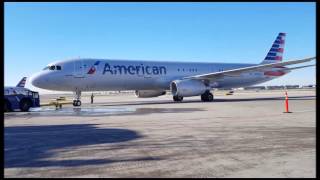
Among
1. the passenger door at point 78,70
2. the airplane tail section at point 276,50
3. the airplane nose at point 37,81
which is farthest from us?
the airplane tail section at point 276,50

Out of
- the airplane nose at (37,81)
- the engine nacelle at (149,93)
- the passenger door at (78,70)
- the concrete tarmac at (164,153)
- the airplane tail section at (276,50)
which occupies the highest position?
the airplane tail section at (276,50)

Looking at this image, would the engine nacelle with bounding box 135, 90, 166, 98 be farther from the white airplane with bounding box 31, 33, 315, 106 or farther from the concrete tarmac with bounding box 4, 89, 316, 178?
the concrete tarmac with bounding box 4, 89, 316, 178

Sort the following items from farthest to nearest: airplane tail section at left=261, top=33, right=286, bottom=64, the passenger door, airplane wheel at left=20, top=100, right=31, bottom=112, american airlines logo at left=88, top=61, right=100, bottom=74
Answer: airplane tail section at left=261, top=33, right=286, bottom=64
american airlines logo at left=88, top=61, right=100, bottom=74
the passenger door
airplane wheel at left=20, top=100, right=31, bottom=112

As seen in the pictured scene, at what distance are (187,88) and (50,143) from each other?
20.1 metres

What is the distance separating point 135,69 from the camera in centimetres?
2877

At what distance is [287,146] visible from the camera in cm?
724

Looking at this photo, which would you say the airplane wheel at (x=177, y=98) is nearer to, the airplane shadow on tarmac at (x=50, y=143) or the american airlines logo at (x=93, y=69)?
the american airlines logo at (x=93, y=69)

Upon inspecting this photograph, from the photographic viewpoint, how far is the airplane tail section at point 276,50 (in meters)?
38.2

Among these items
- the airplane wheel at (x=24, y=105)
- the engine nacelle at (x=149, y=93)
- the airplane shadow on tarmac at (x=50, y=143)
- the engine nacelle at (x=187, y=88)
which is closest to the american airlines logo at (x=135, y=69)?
the engine nacelle at (x=187, y=88)

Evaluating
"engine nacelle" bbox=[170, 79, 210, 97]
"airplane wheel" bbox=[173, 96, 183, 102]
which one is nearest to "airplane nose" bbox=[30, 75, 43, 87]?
"engine nacelle" bbox=[170, 79, 210, 97]

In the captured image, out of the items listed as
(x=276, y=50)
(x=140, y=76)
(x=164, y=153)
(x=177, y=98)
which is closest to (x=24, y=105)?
(x=140, y=76)

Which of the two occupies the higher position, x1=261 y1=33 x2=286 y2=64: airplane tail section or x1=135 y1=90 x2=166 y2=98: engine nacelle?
x1=261 y1=33 x2=286 y2=64: airplane tail section

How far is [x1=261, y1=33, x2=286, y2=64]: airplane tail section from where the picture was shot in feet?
125

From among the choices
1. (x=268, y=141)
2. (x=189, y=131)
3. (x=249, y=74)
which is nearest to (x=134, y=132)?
(x=189, y=131)
